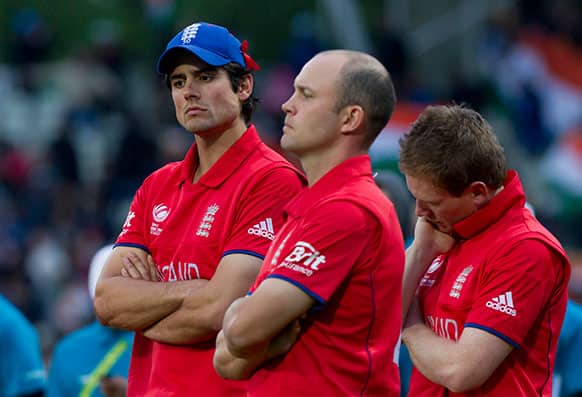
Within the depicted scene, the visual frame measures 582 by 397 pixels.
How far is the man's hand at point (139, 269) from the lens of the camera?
181 inches

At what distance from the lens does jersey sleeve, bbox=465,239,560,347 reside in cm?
402

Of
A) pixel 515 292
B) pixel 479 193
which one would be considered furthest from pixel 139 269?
pixel 515 292

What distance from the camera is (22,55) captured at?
1711 centimetres

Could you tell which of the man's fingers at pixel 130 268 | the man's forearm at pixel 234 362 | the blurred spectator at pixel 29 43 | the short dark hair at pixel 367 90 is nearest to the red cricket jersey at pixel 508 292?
the short dark hair at pixel 367 90

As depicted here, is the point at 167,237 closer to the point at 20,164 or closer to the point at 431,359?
the point at 431,359

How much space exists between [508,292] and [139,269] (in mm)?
1510

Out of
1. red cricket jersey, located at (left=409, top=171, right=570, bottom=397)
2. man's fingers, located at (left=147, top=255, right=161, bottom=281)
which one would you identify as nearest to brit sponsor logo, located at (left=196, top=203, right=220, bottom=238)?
man's fingers, located at (left=147, top=255, right=161, bottom=281)

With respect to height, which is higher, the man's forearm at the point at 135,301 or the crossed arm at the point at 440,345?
the crossed arm at the point at 440,345

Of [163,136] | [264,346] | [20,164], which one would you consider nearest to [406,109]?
[163,136]

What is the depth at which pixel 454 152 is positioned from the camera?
13.5 ft

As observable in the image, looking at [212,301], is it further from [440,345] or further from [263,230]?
[440,345]

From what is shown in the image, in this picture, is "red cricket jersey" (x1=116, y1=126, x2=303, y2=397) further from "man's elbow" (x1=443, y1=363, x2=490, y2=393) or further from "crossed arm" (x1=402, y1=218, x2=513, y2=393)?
"man's elbow" (x1=443, y1=363, x2=490, y2=393)

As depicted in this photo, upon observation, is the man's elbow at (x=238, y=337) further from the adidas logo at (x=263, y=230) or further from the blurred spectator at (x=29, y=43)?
the blurred spectator at (x=29, y=43)

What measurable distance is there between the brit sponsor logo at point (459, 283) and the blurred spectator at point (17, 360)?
10.0ft
